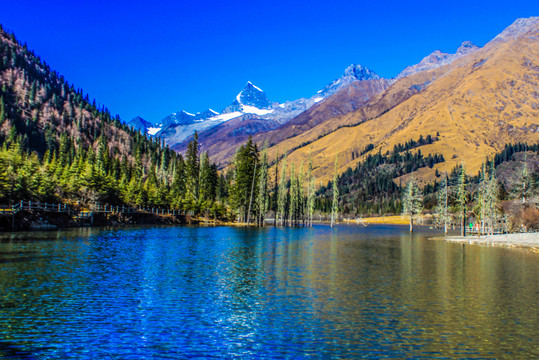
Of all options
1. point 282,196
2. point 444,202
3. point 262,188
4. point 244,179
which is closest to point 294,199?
point 282,196

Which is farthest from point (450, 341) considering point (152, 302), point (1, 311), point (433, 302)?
point (1, 311)

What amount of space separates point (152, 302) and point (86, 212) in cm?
8271

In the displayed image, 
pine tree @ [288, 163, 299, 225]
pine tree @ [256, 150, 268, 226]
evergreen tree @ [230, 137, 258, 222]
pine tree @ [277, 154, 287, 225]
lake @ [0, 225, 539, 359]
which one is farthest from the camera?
pine tree @ [288, 163, 299, 225]

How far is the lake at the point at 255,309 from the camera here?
18553 millimetres

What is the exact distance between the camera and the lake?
60.9 feet

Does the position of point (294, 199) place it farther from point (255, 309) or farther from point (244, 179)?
point (255, 309)

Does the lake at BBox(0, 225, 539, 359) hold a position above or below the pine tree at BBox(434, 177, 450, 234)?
below

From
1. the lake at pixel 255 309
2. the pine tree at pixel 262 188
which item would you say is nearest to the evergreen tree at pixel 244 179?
the pine tree at pixel 262 188

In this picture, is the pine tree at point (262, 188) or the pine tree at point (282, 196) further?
the pine tree at point (282, 196)

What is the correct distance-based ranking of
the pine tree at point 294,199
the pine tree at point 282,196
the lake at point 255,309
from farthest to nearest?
the pine tree at point 294,199 → the pine tree at point 282,196 → the lake at point 255,309

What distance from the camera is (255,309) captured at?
25.5 meters

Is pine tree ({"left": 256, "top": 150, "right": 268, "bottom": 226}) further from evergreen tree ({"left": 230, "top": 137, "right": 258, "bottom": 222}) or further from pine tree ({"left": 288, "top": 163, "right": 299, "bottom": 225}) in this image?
pine tree ({"left": 288, "top": 163, "right": 299, "bottom": 225})

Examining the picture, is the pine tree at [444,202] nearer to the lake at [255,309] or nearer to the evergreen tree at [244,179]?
the evergreen tree at [244,179]

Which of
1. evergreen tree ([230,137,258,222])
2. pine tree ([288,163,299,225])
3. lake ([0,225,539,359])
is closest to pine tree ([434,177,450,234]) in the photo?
pine tree ([288,163,299,225])
